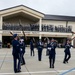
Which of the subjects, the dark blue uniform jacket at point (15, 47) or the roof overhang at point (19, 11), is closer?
the dark blue uniform jacket at point (15, 47)

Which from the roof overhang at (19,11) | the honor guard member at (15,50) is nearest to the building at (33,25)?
the roof overhang at (19,11)

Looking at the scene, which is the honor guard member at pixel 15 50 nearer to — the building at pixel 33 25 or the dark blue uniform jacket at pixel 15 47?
the dark blue uniform jacket at pixel 15 47

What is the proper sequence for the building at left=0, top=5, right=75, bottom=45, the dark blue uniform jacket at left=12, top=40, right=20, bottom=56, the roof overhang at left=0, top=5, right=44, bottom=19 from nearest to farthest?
the dark blue uniform jacket at left=12, top=40, right=20, bottom=56, the roof overhang at left=0, top=5, right=44, bottom=19, the building at left=0, top=5, right=75, bottom=45

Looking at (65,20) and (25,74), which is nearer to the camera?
(25,74)

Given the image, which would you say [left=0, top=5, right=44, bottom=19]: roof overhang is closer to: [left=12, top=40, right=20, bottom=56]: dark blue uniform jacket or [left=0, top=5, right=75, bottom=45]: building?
[left=0, top=5, right=75, bottom=45]: building

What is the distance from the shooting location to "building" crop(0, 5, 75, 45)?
39.2 meters

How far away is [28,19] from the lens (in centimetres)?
4503

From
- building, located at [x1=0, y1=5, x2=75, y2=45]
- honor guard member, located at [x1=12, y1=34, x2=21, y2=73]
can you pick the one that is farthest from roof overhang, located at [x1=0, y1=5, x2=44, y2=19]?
honor guard member, located at [x1=12, y1=34, x2=21, y2=73]

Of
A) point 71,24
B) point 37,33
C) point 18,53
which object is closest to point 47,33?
point 37,33

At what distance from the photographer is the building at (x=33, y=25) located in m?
39.2

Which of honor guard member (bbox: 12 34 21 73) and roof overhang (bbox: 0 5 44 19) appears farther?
roof overhang (bbox: 0 5 44 19)

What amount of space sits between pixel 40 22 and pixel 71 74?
30.9m

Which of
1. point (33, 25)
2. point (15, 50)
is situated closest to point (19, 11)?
point (33, 25)

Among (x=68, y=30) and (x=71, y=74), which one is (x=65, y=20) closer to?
(x=68, y=30)
